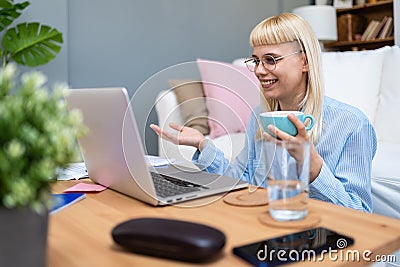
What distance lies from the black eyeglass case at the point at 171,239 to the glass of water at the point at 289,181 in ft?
0.53

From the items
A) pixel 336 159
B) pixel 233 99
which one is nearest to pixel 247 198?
pixel 336 159

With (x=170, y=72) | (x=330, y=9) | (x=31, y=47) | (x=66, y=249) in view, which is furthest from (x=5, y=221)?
(x=330, y=9)

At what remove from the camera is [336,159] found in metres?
1.12

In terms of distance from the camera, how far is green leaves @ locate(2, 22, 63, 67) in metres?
2.17

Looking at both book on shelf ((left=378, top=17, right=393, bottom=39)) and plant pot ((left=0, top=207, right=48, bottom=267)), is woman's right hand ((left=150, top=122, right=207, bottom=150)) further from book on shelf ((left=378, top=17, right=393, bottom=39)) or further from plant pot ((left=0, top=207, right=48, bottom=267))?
book on shelf ((left=378, top=17, right=393, bottom=39))

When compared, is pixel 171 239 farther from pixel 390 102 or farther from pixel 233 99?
pixel 390 102

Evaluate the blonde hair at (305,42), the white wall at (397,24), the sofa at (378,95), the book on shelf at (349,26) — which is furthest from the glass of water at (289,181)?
the book on shelf at (349,26)

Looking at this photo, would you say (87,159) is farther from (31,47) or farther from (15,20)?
(15,20)

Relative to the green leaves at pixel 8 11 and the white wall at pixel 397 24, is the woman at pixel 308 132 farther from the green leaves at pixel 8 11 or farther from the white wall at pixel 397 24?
the white wall at pixel 397 24

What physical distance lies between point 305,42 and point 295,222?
2.18 feet

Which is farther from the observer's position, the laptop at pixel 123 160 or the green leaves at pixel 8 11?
the green leaves at pixel 8 11

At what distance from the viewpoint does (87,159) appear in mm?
983

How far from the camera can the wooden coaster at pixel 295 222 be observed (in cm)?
65

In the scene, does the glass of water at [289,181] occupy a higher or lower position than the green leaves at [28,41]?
lower
